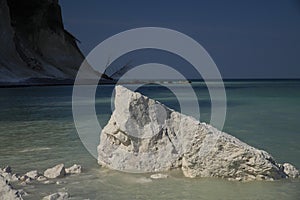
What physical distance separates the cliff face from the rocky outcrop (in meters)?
32.7

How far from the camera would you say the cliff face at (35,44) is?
39031mm

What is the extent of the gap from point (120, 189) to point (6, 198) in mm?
1226

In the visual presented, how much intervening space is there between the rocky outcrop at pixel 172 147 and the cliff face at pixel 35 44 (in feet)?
107

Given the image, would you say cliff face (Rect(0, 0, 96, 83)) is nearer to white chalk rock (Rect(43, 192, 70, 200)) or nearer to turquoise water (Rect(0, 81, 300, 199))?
turquoise water (Rect(0, 81, 300, 199))

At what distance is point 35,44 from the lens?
4853 centimetres

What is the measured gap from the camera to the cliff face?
39031mm

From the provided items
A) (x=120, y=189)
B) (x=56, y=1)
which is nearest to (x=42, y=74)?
(x=56, y=1)

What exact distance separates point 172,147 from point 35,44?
4665cm

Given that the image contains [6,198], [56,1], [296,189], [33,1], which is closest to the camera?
[6,198]

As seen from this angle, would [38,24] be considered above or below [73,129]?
above

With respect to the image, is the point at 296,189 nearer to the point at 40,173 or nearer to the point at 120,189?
the point at 120,189

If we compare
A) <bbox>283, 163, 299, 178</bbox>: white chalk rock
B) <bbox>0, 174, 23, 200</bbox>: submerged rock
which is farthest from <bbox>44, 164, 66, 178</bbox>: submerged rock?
<bbox>283, 163, 299, 178</bbox>: white chalk rock

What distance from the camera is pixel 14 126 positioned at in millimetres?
9719

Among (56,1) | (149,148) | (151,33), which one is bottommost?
(149,148)
